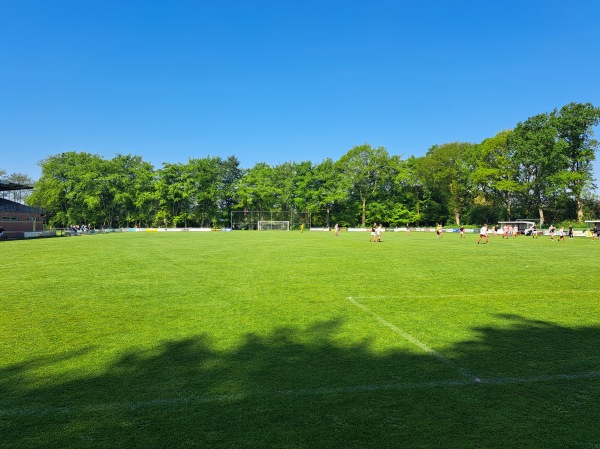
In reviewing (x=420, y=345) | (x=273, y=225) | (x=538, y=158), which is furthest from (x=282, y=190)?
(x=420, y=345)

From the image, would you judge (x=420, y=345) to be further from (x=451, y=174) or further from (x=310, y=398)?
(x=451, y=174)

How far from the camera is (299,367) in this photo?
5.11 metres

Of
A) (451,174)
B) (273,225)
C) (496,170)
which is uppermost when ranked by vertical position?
(451,174)

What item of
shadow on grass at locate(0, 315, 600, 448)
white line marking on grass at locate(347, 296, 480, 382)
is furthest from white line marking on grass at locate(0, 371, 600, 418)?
white line marking on grass at locate(347, 296, 480, 382)

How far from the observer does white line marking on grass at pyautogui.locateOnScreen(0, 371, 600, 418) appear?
13.0 ft

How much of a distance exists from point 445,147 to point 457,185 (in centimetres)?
846

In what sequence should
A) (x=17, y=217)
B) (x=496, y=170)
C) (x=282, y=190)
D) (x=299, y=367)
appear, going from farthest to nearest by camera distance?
(x=282, y=190), (x=496, y=170), (x=17, y=217), (x=299, y=367)

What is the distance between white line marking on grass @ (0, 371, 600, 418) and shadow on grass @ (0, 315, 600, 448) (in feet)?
0.04

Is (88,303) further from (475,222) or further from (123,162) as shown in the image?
(123,162)

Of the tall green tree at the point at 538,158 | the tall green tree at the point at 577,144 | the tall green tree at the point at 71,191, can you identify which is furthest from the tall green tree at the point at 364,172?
the tall green tree at the point at 71,191

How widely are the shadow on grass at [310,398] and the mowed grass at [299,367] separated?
0.06 feet

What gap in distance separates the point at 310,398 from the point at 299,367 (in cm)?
90

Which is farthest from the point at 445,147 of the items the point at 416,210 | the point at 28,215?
the point at 28,215

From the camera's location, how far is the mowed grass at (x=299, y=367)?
11.7 feet
